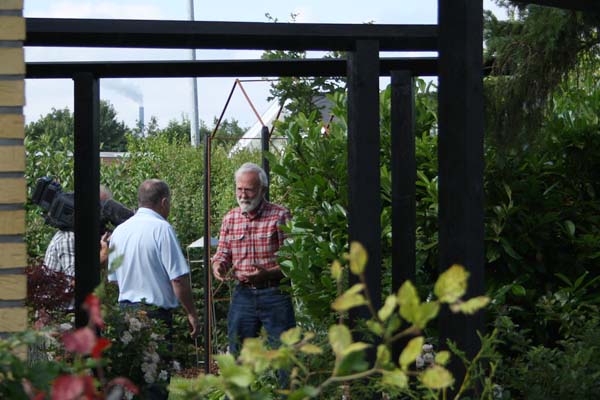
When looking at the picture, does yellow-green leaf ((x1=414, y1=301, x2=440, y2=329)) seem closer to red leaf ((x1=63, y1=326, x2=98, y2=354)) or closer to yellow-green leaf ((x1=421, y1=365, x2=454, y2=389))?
yellow-green leaf ((x1=421, y1=365, x2=454, y2=389))

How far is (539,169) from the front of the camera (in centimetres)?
539

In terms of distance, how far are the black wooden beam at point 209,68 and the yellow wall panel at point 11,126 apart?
2037 millimetres

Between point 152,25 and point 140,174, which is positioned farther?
point 140,174

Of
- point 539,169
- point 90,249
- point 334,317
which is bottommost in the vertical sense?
point 334,317

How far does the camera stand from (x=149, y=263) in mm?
6016

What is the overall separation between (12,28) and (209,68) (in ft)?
6.90

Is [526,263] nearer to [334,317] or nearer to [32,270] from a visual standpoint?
[334,317]

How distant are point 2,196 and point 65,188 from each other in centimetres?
954

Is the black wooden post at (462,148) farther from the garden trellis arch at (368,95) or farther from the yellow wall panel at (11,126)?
the yellow wall panel at (11,126)

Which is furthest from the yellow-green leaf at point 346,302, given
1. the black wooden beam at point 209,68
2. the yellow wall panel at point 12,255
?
the black wooden beam at point 209,68

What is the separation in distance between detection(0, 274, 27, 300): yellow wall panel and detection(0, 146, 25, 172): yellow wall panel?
30cm

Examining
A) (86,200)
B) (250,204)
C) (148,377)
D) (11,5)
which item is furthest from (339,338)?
(250,204)

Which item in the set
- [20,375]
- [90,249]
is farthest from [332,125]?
[20,375]

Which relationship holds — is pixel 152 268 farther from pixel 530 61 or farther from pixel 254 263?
pixel 530 61
